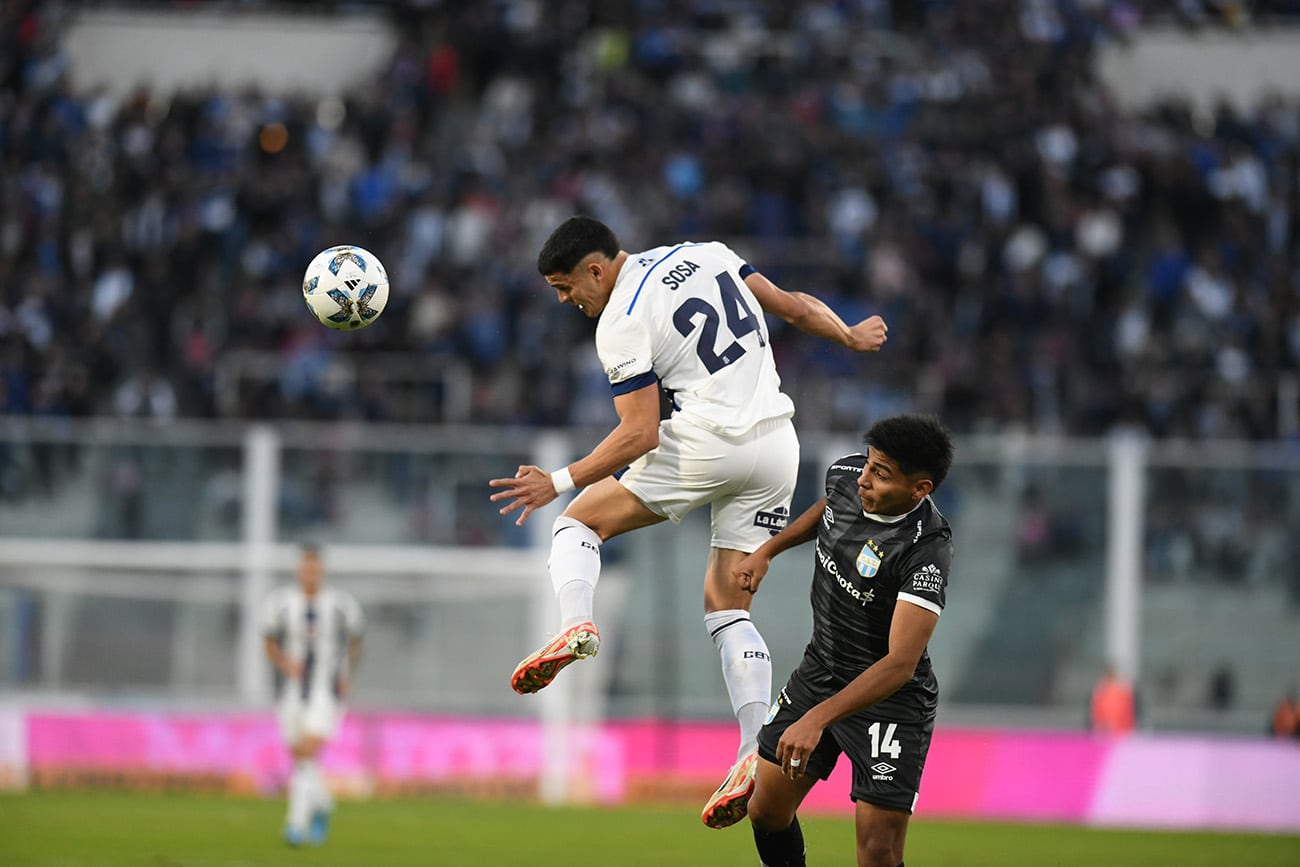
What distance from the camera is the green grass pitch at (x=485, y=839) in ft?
42.7

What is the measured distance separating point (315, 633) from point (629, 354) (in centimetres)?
769

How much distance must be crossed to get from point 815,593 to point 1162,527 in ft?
35.7

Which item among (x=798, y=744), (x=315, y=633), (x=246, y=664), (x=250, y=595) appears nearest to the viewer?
(x=798, y=744)

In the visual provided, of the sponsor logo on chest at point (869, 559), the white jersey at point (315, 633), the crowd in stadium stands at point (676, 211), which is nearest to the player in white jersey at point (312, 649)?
the white jersey at point (315, 633)

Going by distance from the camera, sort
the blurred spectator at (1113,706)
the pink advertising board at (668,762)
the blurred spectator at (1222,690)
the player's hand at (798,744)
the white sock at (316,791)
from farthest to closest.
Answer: the blurred spectator at (1222,690) < the blurred spectator at (1113,706) < the pink advertising board at (668,762) < the white sock at (316,791) < the player's hand at (798,744)

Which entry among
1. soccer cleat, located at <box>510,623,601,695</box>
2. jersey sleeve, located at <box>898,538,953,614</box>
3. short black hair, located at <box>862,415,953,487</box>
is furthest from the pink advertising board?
short black hair, located at <box>862,415,953,487</box>

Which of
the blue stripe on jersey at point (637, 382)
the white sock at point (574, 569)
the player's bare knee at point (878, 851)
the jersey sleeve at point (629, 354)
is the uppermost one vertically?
the jersey sleeve at point (629, 354)

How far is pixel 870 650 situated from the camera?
7.76 meters

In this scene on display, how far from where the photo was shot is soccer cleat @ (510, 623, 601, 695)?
8.02 meters

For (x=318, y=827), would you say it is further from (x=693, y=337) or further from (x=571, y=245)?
(x=571, y=245)

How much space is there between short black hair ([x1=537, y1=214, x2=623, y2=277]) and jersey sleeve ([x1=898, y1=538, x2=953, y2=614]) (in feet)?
6.61

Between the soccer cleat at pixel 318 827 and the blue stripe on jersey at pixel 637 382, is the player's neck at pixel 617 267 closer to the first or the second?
the blue stripe on jersey at pixel 637 382

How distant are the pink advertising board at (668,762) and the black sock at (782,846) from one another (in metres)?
9.20

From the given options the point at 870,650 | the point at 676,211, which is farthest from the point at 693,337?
the point at 676,211
